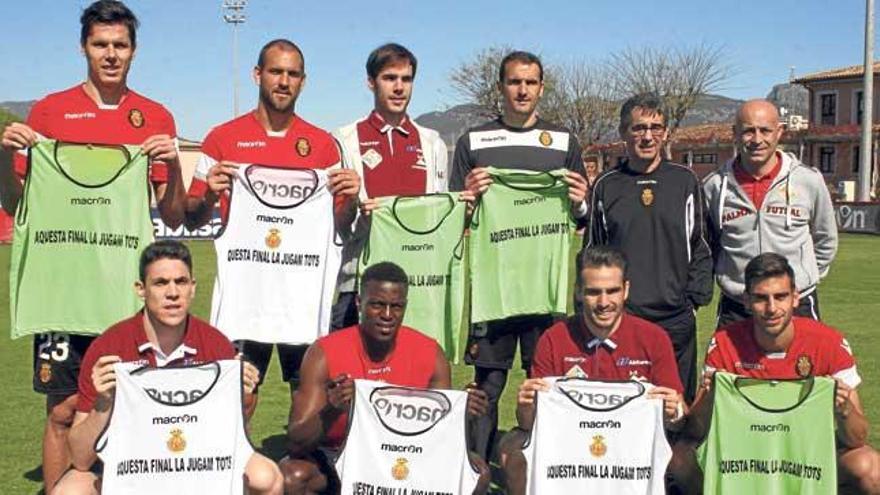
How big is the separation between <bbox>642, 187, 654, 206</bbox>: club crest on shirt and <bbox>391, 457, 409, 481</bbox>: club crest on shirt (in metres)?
2.15

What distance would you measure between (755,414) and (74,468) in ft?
11.1

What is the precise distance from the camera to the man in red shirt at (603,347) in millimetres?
5230

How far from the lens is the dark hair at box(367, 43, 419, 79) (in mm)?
6070

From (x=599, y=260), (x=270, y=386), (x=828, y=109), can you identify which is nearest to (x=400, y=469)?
(x=599, y=260)

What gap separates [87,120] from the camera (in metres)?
5.48

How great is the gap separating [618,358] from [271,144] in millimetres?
2321

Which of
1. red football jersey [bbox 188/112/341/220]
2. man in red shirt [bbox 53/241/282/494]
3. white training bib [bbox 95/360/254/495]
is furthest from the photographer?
red football jersey [bbox 188/112/341/220]

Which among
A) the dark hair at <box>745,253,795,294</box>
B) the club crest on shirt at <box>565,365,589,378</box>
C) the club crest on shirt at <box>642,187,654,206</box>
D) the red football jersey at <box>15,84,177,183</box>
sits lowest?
the club crest on shirt at <box>565,365,589,378</box>

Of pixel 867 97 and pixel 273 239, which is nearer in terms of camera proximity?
pixel 273 239

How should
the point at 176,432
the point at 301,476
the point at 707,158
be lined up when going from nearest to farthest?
the point at 176,432 → the point at 301,476 → the point at 707,158

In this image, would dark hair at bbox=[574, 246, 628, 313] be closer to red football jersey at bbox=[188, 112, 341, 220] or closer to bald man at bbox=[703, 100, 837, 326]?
bald man at bbox=[703, 100, 837, 326]

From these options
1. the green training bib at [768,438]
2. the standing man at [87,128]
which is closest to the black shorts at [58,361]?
the standing man at [87,128]

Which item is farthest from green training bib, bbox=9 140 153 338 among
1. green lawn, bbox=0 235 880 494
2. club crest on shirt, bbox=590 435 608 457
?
club crest on shirt, bbox=590 435 608 457

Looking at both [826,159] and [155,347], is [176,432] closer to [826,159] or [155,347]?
[155,347]
